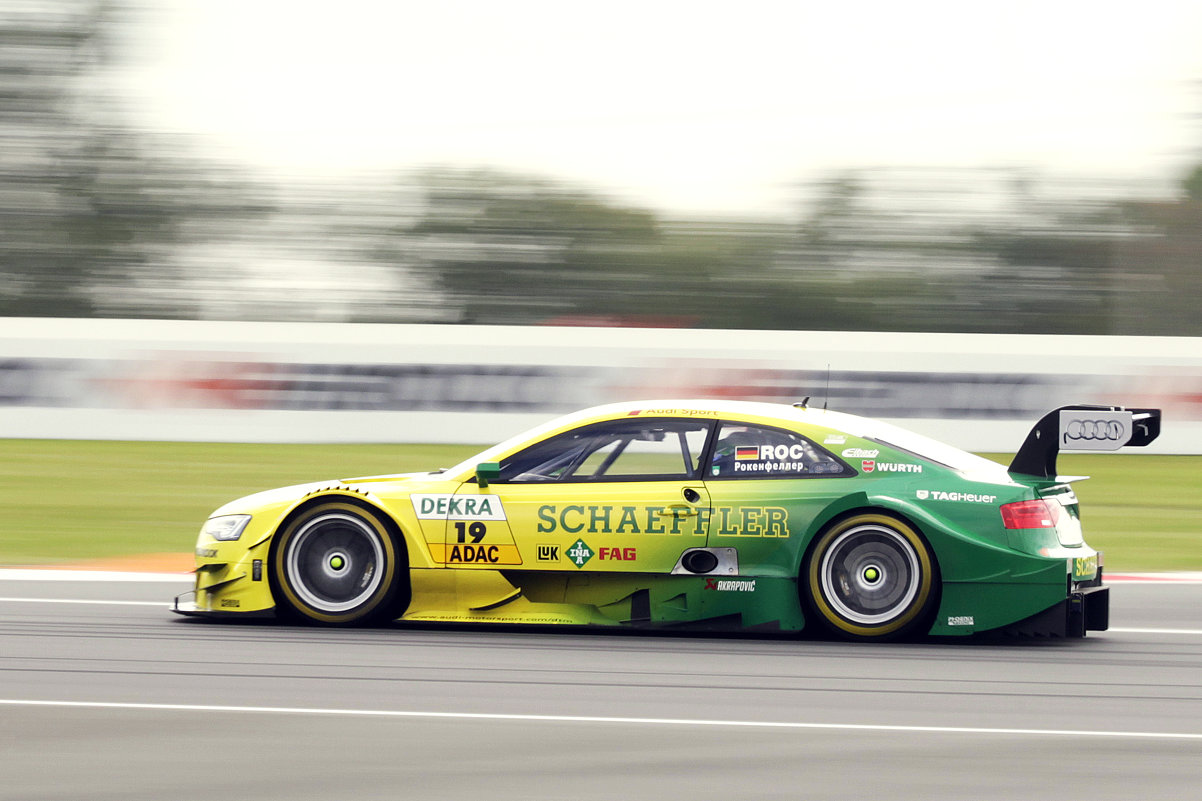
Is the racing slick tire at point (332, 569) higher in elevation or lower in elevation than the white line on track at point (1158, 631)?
higher

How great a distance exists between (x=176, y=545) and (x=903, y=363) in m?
9.44

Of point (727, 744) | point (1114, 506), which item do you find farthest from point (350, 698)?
point (1114, 506)

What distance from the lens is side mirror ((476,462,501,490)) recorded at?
23.2ft

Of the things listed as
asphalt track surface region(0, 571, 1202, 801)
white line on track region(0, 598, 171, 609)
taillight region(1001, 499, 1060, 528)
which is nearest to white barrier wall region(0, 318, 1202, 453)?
white line on track region(0, 598, 171, 609)

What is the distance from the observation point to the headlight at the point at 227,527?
23.6ft

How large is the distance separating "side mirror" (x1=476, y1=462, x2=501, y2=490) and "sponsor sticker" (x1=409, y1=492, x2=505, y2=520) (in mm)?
83

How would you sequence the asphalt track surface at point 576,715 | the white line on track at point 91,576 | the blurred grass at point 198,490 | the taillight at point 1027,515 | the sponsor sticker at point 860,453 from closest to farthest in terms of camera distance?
the asphalt track surface at point 576,715, the taillight at point 1027,515, the sponsor sticker at point 860,453, the white line on track at point 91,576, the blurred grass at point 198,490

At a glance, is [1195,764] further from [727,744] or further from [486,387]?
[486,387]

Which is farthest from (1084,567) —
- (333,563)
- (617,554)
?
(333,563)

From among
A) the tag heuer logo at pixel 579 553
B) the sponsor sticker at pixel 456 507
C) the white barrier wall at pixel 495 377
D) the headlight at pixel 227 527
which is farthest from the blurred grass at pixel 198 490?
the tag heuer logo at pixel 579 553

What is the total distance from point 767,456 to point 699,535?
519 millimetres

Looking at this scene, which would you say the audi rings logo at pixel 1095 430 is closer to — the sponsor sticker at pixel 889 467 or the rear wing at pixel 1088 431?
the rear wing at pixel 1088 431

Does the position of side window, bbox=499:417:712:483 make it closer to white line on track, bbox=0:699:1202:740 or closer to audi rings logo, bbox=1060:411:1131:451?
audi rings logo, bbox=1060:411:1131:451

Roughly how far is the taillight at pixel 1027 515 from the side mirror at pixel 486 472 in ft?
7.71
